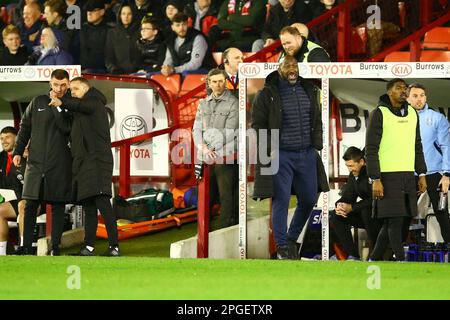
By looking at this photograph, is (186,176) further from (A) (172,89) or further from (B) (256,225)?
(B) (256,225)

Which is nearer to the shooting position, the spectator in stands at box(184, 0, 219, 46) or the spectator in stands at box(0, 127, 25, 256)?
the spectator in stands at box(0, 127, 25, 256)

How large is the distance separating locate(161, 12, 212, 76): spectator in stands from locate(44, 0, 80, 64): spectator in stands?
4.90ft

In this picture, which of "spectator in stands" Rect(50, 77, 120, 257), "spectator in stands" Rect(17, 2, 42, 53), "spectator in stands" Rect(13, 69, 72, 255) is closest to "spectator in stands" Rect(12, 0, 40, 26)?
"spectator in stands" Rect(17, 2, 42, 53)

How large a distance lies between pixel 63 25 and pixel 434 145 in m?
7.70

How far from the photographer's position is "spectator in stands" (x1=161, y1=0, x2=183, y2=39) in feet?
65.2

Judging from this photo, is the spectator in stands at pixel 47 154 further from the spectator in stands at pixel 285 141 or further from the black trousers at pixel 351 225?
the black trousers at pixel 351 225

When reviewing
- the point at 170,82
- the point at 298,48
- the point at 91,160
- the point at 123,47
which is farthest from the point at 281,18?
the point at 91,160

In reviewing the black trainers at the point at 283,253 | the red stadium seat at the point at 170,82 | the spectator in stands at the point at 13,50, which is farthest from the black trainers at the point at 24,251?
the spectator in stands at the point at 13,50

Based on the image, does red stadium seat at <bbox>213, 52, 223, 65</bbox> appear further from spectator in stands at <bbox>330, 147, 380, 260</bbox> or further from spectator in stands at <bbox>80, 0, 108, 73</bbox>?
spectator in stands at <bbox>330, 147, 380, 260</bbox>

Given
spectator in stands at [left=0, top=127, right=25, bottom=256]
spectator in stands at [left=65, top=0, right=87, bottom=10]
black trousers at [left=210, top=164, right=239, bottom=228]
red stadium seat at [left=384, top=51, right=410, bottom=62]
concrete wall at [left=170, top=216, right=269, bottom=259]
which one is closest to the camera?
concrete wall at [left=170, top=216, right=269, bottom=259]

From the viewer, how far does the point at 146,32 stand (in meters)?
19.6

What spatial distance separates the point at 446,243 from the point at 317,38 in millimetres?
4419

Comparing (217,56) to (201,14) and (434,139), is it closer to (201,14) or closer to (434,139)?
(201,14)
